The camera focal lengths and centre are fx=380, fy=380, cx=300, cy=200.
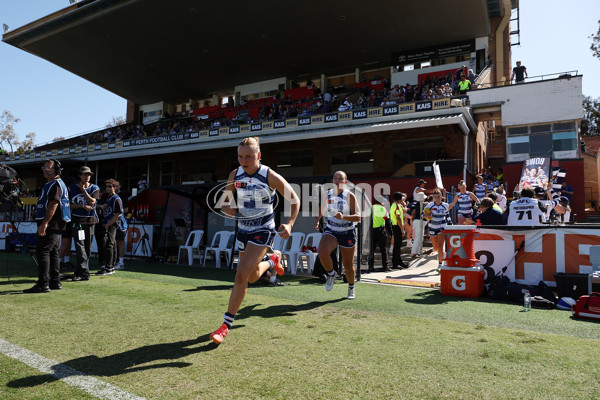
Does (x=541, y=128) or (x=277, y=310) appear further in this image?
(x=541, y=128)

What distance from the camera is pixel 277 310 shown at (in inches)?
200

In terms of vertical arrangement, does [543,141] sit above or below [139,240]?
above

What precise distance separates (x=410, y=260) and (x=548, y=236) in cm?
502

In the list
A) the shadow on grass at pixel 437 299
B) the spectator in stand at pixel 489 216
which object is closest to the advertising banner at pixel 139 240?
the shadow on grass at pixel 437 299

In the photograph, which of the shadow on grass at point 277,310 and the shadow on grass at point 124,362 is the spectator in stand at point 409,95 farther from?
the shadow on grass at point 124,362

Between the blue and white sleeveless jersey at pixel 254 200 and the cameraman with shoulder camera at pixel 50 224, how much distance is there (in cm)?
396

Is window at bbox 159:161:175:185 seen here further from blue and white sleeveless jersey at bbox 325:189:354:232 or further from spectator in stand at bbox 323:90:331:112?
blue and white sleeveless jersey at bbox 325:189:354:232

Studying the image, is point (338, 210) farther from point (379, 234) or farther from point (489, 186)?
point (489, 186)

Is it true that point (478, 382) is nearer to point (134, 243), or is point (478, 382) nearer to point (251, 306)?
point (251, 306)

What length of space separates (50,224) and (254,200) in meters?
4.26

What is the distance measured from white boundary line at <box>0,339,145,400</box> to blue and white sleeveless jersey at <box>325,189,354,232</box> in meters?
3.95

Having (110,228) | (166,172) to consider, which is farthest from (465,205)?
(166,172)

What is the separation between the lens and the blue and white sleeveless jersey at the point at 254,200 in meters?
3.90

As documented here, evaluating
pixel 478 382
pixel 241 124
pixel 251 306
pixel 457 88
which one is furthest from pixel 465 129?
pixel 478 382
